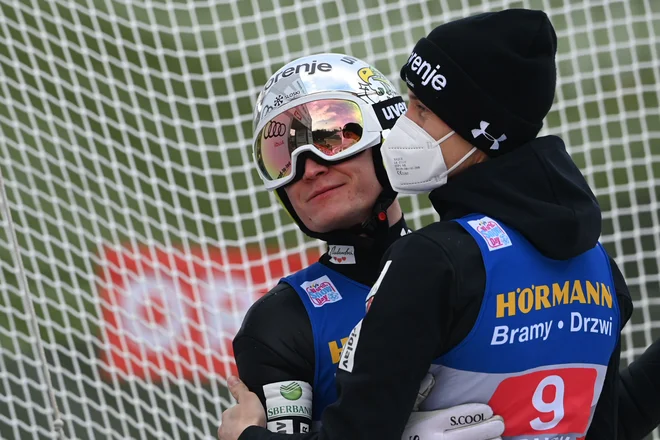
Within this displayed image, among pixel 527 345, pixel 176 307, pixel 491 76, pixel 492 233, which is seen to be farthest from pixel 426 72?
pixel 176 307

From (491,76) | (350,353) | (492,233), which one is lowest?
(350,353)

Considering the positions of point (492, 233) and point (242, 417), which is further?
point (242, 417)

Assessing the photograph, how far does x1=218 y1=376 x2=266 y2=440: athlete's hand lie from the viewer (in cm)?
161

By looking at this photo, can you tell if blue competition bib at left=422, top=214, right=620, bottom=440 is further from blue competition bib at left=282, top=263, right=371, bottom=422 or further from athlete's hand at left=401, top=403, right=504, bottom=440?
blue competition bib at left=282, top=263, right=371, bottom=422

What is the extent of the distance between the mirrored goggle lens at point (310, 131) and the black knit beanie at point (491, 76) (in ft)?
1.62

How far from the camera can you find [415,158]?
1476 millimetres

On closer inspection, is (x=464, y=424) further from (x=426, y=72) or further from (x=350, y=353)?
(x=426, y=72)

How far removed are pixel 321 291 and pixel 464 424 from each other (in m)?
0.59

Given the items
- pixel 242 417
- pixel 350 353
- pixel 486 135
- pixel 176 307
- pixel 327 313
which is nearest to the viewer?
pixel 350 353

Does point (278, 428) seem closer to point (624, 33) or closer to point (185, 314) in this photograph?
point (185, 314)

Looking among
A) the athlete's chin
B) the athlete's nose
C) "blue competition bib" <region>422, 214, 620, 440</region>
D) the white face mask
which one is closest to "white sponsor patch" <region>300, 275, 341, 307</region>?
the athlete's chin

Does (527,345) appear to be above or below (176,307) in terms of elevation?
above

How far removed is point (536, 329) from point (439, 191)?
0.27 metres

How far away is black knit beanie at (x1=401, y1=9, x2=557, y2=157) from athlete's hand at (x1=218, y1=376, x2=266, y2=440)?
2.03 feet
